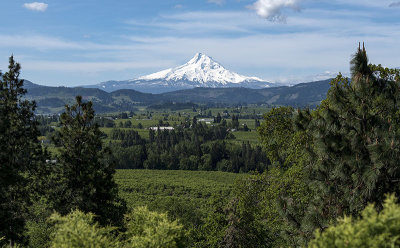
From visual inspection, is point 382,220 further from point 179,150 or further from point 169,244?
Result: point 179,150

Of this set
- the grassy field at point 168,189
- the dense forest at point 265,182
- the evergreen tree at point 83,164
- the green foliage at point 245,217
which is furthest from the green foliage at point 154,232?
the grassy field at point 168,189

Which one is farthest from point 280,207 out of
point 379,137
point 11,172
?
point 11,172

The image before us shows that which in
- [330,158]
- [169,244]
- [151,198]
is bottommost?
[151,198]

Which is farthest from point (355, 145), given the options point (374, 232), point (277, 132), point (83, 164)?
point (83, 164)

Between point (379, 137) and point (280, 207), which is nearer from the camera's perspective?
point (379, 137)

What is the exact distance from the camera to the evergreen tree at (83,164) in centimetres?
2619

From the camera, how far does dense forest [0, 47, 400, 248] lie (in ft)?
45.3

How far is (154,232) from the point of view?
50.6ft

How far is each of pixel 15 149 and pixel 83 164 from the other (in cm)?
522

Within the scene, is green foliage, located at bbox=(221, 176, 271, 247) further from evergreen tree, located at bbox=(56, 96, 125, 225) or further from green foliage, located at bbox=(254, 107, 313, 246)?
evergreen tree, located at bbox=(56, 96, 125, 225)

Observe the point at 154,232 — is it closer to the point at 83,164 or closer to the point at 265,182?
the point at 265,182

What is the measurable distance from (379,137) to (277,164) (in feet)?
39.6

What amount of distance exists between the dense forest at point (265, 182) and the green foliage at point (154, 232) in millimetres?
55

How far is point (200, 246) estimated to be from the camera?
2762 cm
